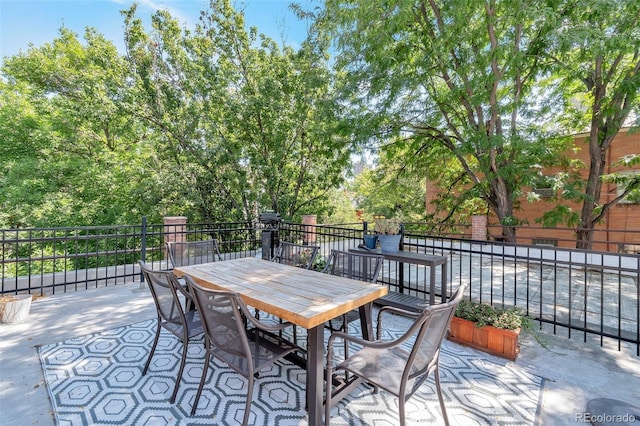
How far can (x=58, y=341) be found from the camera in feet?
9.82

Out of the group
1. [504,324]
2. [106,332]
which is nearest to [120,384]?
[106,332]

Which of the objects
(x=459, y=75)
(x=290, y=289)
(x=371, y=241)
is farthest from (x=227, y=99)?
(x=290, y=289)

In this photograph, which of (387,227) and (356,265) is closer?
(356,265)

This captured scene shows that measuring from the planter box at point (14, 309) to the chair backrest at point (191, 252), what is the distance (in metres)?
1.74

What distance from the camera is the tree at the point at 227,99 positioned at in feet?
30.8

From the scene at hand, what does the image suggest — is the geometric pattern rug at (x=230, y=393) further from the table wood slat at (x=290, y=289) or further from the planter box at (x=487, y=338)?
the table wood slat at (x=290, y=289)

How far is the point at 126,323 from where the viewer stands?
11.4 feet

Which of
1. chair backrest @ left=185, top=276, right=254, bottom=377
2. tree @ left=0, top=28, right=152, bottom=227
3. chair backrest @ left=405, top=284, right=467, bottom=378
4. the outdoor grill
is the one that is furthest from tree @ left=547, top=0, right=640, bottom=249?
tree @ left=0, top=28, right=152, bottom=227

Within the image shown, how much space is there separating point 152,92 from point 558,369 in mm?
11720

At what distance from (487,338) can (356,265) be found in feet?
4.80

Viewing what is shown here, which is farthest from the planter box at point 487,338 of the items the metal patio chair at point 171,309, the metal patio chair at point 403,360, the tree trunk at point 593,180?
the tree trunk at point 593,180

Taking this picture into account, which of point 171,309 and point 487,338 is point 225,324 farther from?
point 487,338

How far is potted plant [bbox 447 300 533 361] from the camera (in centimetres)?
274

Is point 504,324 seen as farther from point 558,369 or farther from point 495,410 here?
point 495,410
